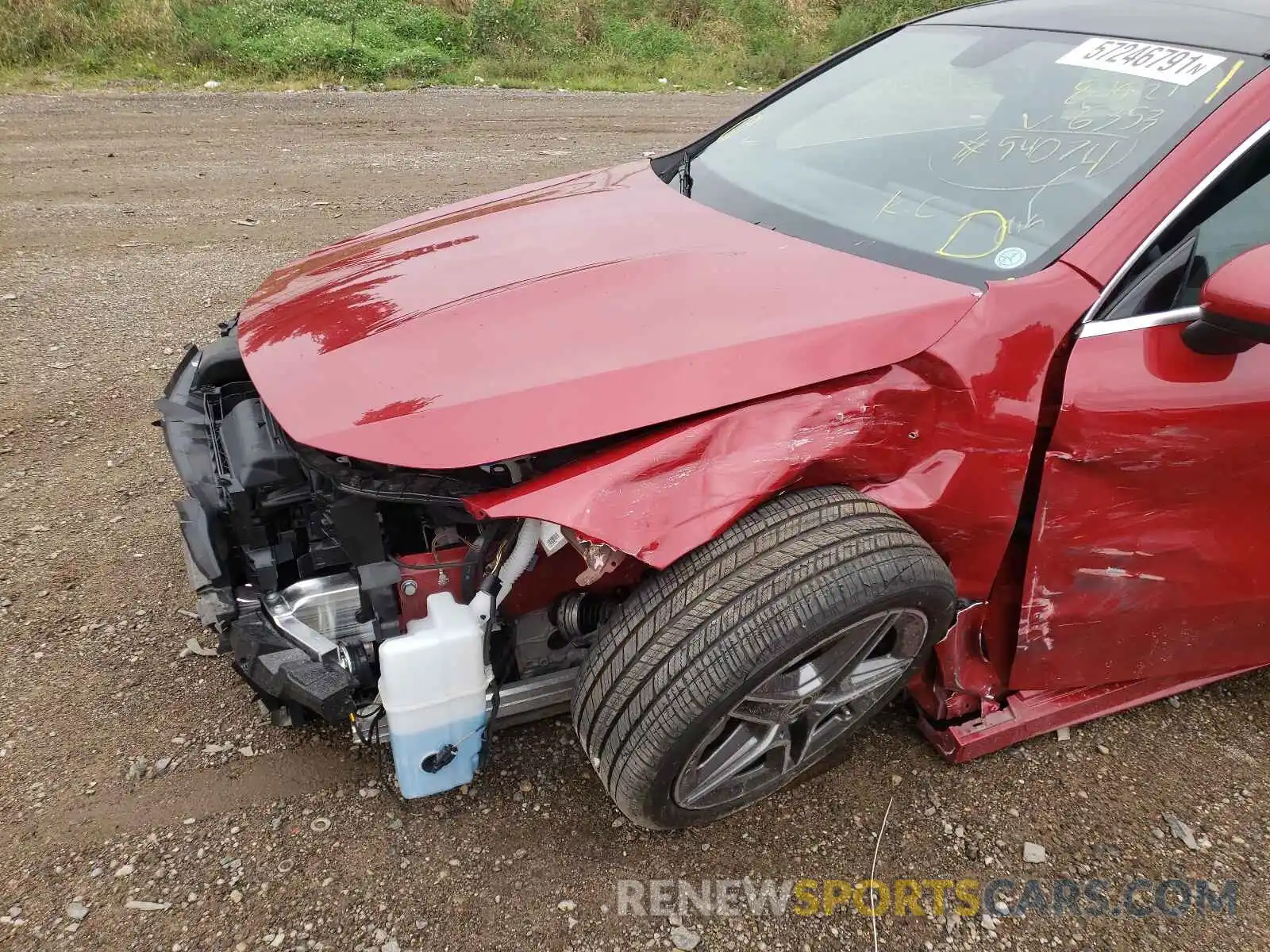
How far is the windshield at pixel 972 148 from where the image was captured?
193 centimetres

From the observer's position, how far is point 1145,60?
6.99 ft

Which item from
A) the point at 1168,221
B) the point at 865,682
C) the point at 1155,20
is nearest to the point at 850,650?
the point at 865,682

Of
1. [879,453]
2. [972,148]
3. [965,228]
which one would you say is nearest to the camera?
[879,453]

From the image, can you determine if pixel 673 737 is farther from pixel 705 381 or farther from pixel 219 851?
pixel 219 851

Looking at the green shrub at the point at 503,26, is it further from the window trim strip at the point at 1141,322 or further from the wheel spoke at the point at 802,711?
the wheel spoke at the point at 802,711

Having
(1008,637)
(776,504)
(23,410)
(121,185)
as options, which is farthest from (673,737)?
(121,185)

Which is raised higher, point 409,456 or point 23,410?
point 409,456

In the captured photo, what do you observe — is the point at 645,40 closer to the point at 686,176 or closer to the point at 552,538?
the point at 686,176

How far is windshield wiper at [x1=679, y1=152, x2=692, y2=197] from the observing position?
Answer: 254cm

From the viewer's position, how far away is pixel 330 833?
6.64ft

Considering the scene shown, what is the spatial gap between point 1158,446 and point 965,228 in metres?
0.63

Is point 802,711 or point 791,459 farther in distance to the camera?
point 802,711

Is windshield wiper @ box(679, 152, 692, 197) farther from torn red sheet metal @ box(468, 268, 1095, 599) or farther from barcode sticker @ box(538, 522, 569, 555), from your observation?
barcode sticker @ box(538, 522, 569, 555)

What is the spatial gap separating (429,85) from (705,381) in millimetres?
10790
